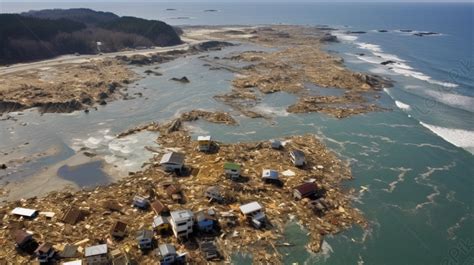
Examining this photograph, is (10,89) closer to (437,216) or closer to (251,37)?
(437,216)

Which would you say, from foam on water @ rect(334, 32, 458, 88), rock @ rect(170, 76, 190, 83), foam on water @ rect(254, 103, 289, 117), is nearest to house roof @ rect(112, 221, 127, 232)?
foam on water @ rect(254, 103, 289, 117)

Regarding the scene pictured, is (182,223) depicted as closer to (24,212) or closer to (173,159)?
(173,159)

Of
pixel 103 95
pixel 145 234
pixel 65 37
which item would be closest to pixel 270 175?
pixel 145 234

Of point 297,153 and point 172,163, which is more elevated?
point 172,163

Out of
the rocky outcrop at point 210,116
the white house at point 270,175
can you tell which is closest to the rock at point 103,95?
the rocky outcrop at point 210,116

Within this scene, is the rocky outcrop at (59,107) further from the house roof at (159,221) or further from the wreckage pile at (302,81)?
the house roof at (159,221)

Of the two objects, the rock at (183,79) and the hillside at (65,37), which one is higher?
the hillside at (65,37)
